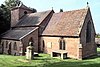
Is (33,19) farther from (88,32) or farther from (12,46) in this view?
(88,32)

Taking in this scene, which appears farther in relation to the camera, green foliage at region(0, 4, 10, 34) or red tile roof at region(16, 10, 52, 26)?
green foliage at region(0, 4, 10, 34)

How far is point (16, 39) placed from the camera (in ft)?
117

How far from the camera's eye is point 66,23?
33.8 meters

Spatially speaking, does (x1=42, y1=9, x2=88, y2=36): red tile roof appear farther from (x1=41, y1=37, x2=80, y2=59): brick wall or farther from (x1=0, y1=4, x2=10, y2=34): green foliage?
(x1=0, y1=4, x2=10, y2=34): green foliage

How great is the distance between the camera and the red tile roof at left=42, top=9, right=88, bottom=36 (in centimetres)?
3098

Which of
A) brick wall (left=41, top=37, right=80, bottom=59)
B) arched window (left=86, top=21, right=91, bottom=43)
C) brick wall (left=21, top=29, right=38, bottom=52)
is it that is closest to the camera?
brick wall (left=41, top=37, right=80, bottom=59)

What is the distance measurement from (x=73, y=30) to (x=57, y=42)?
425 cm

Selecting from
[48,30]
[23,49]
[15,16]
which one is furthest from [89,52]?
[15,16]

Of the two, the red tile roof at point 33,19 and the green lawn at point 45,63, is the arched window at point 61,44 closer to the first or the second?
the green lawn at point 45,63

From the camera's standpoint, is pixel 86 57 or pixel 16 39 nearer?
pixel 86 57

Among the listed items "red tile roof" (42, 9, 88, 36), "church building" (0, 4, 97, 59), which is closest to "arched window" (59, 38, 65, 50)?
"church building" (0, 4, 97, 59)

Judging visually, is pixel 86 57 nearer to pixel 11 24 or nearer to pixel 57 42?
pixel 57 42

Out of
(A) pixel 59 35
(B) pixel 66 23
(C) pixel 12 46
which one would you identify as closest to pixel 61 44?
(A) pixel 59 35

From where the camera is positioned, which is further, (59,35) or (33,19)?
(33,19)
